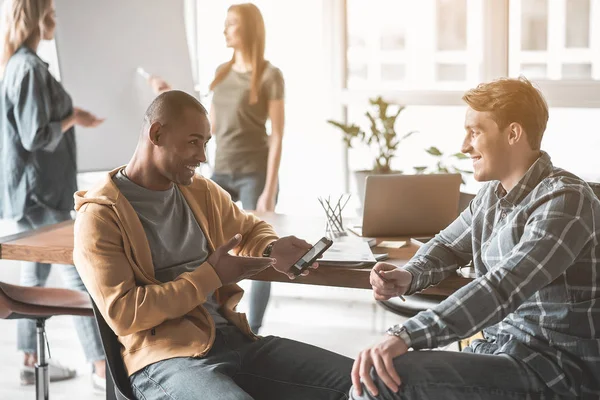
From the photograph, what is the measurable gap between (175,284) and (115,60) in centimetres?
249

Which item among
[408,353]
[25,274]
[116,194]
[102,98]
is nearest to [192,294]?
[116,194]

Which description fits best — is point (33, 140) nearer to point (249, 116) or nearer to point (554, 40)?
point (249, 116)

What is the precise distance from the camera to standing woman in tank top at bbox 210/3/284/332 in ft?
13.0

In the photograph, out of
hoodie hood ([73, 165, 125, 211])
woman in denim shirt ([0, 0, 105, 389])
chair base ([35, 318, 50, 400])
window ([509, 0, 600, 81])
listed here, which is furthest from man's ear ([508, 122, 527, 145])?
window ([509, 0, 600, 81])

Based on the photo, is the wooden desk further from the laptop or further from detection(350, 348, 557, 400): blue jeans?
detection(350, 348, 557, 400): blue jeans

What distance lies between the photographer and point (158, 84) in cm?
425

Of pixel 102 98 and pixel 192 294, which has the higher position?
pixel 102 98

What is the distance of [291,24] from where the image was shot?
500 cm

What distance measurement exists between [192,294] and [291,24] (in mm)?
3257

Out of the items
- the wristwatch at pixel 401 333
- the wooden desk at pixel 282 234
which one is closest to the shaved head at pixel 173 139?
the wooden desk at pixel 282 234

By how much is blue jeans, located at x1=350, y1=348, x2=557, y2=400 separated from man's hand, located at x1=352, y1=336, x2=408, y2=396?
2 centimetres

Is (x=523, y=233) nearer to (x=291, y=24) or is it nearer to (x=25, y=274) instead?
(x=25, y=274)

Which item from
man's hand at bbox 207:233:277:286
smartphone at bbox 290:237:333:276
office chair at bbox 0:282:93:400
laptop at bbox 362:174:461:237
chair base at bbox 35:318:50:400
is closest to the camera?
man's hand at bbox 207:233:277:286

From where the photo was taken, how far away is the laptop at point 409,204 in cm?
277
